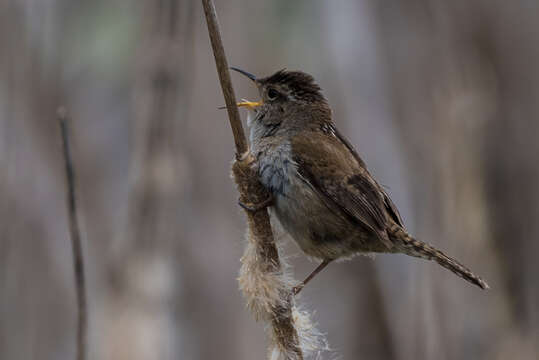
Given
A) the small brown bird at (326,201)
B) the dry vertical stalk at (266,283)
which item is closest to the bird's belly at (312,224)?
the small brown bird at (326,201)

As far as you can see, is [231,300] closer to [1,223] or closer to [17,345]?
[17,345]

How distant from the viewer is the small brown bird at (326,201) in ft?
9.68

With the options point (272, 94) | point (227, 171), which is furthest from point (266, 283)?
point (227, 171)

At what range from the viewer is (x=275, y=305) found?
235 centimetres

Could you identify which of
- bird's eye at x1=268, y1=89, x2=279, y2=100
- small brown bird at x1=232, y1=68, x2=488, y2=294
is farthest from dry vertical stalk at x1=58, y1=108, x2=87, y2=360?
bird's eye at x1=268, y1=89, x2=279, y2=100

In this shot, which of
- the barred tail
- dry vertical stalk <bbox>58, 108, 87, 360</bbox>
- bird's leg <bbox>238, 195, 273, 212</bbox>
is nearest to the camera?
dry vertical stalk <bbox>58, 108, 87, 360</bbox>

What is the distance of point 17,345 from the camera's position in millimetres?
3244

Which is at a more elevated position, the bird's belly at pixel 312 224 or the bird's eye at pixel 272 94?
the bird's eye at pixel 272 94

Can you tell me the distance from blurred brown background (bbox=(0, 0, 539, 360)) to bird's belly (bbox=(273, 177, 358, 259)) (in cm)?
17

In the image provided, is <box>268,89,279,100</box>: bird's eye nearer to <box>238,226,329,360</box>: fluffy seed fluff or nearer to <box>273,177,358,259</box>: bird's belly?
<box>273,177,358,259</box>: bird's belly

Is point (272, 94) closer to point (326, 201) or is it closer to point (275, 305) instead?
point (326, 201)

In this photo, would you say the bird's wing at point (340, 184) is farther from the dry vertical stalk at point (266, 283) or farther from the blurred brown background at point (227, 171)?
the dry vertical stalk at point (266, 283)

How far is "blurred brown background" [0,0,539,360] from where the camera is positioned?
11.1 feet

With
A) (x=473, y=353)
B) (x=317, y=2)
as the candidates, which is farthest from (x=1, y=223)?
(x=317, y=2)
